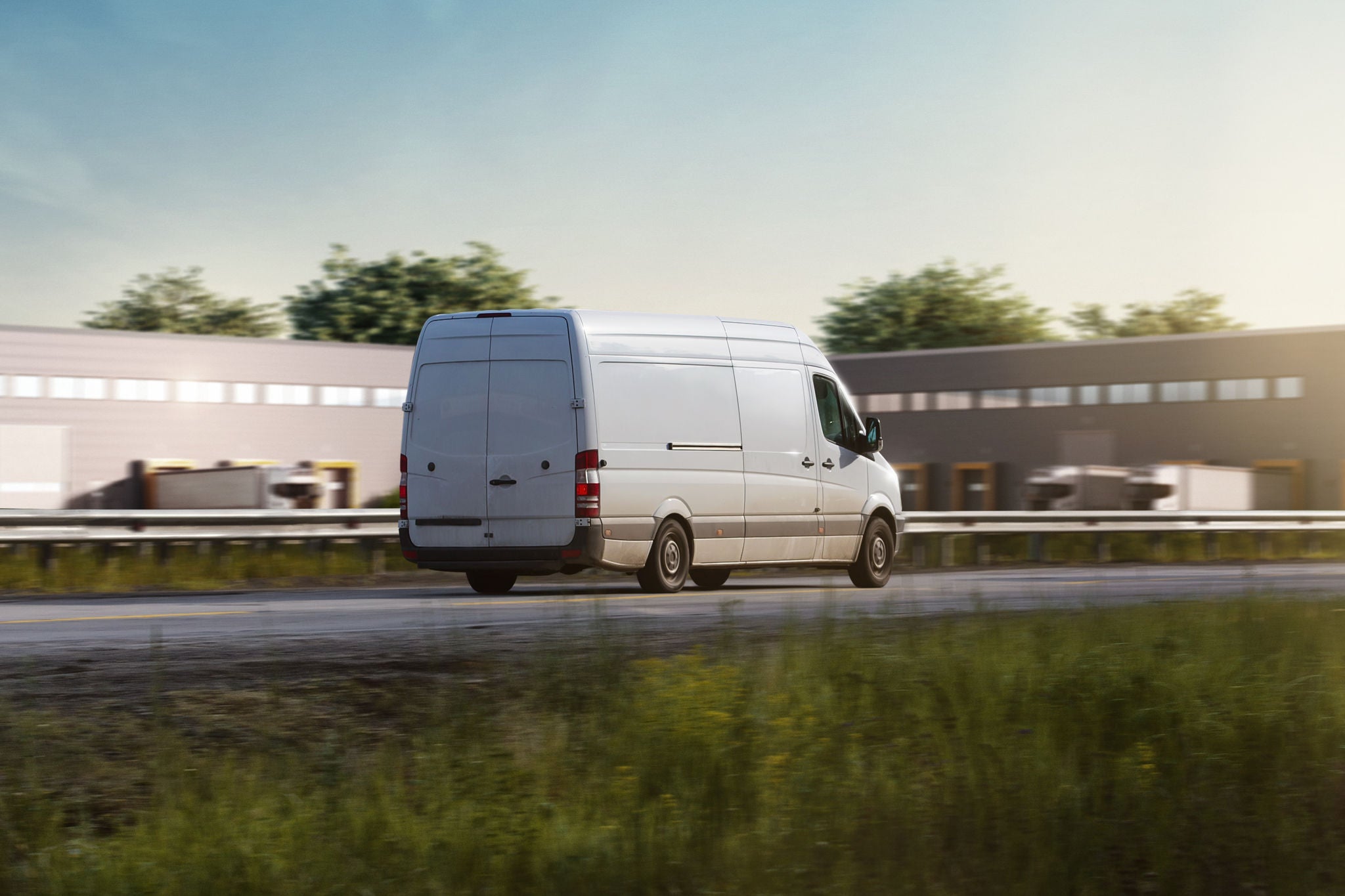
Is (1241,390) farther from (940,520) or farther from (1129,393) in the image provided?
(940,520)

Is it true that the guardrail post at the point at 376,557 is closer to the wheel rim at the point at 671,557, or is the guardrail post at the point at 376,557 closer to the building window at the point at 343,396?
the wheel rim at the point at 671,557

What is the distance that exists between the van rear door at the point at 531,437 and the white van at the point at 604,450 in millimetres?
14

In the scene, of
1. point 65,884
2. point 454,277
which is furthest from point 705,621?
point 454,277

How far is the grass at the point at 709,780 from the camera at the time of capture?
15.4 feet

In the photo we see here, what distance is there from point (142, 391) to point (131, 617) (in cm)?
3796

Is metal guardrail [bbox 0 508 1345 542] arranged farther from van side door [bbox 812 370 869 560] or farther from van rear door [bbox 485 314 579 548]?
van rear door [bbox 485 314 579 548]

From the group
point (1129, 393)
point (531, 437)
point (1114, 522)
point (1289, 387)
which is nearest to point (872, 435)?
point (531, 437)

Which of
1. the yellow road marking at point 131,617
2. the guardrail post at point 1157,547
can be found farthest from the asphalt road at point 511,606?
the guardrail post at point 1157,547

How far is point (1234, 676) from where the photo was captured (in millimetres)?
7680

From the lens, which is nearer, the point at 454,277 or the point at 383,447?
the point at 383,447

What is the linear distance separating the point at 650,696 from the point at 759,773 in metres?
1.12

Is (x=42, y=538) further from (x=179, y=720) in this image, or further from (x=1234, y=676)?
(x=1234, y=676)

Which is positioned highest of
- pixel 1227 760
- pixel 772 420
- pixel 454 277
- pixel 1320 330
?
pixel 454 277

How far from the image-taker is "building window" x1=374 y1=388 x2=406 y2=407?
51.9m
